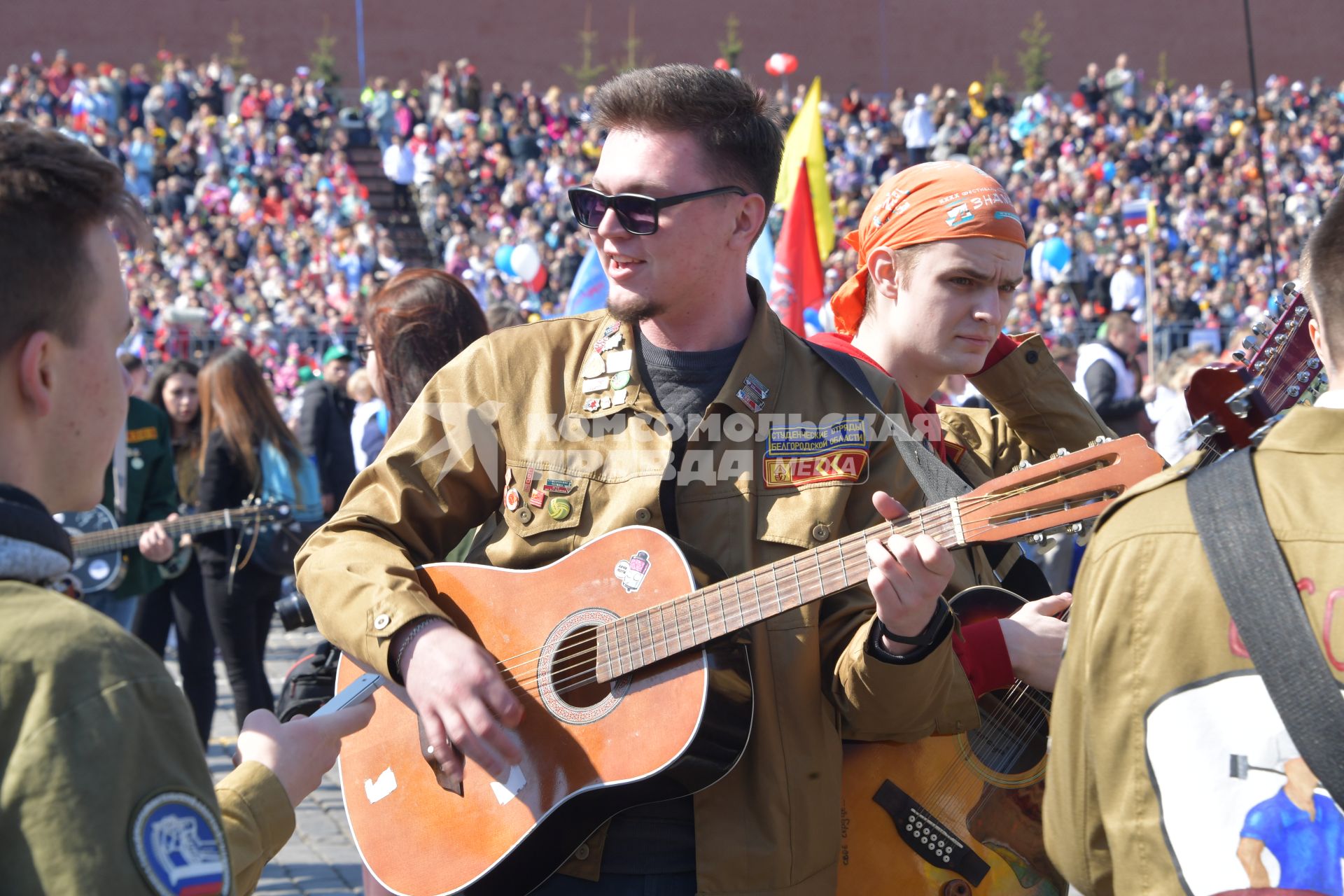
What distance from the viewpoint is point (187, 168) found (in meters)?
27.3

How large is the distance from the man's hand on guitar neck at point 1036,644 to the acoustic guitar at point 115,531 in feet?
14.8

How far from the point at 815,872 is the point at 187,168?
91.1ft

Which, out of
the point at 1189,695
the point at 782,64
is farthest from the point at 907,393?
the point at 782,64

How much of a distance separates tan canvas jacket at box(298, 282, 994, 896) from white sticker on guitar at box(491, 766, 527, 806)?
0.16m

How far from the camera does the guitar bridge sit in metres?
2.31

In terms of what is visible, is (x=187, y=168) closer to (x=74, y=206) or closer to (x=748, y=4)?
(x=748, y=4)

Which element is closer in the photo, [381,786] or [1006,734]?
[1006,734]

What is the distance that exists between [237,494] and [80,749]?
5.43m

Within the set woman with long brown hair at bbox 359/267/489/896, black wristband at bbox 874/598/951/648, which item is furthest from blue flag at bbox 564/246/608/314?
black wristband at bbox 874/598/951/648

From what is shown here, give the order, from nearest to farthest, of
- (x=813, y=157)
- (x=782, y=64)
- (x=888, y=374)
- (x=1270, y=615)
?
(x=1270, y=615)
(x=888, y=374)
(x=813, y=157)
(x=782, y=64)

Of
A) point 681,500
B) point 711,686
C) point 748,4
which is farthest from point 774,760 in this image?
point 748,4

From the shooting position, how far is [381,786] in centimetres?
255

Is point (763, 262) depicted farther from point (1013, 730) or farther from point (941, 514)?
point (941, 514)

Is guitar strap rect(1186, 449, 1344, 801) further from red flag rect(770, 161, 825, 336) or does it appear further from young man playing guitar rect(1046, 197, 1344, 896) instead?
red flag rect(770, 161, 825, 336)
